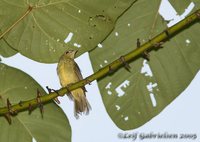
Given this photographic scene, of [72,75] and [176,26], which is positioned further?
[72,75]

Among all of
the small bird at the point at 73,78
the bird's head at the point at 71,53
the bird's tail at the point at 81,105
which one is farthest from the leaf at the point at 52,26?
the bird's tail at the point at 81,105

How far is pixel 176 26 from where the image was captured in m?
1.36

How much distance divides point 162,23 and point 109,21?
287mm

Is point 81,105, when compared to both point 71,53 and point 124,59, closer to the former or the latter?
point 71,53

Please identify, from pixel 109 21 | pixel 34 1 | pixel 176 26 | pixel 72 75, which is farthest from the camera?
pixel 72 75

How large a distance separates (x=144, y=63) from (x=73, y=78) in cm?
60

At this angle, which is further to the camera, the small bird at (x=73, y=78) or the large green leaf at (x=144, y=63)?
the small bird at (x=73, y=78)

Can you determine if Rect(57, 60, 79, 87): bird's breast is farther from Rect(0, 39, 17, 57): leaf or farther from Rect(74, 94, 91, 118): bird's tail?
Rect(0, 39, 17, 57): leaf

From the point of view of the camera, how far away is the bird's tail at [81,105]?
243 centimetres

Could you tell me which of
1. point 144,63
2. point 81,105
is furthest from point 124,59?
point 81,105

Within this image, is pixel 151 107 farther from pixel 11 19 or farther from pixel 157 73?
pixel 11 19

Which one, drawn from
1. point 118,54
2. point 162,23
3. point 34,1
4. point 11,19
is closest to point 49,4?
point 34,1

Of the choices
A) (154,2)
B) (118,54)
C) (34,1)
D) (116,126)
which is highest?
(34,1)

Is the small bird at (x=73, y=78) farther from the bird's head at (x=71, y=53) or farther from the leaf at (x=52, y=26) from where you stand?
the leaf at (x=52, y=26)
